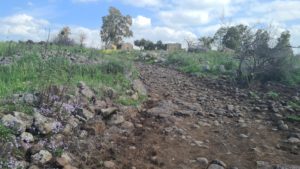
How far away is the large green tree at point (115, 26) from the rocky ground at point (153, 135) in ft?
110

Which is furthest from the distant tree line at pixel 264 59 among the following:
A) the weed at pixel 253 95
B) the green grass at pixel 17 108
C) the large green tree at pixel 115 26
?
the large green tree at pixel 115 26

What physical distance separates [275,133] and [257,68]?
4.40 metres

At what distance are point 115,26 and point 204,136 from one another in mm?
36424

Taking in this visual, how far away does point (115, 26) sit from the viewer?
41.4m

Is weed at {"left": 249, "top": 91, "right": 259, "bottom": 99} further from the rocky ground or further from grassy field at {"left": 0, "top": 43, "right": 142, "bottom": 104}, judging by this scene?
grassy field at {"left": 0, "top": 43, "right": 142, "bottom": 104}

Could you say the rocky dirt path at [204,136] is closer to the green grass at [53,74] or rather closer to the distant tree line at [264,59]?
the green grass at [53,74]

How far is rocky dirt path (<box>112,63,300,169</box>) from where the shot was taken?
480 cm

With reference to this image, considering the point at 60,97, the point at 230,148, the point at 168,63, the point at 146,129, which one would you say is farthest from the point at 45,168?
the point at 168,63

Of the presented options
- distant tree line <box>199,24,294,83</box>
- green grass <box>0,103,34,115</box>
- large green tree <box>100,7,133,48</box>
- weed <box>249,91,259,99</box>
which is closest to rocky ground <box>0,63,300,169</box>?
green grass <box>0,103,34,115</box>

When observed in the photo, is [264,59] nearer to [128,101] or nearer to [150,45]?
[128,101]

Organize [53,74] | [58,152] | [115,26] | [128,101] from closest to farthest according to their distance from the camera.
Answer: [58,152]
[53,74]
[128,101]
[115,26]

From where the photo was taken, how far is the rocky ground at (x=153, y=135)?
14.4 ft

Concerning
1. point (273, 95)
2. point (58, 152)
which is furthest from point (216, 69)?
point (58, 152)

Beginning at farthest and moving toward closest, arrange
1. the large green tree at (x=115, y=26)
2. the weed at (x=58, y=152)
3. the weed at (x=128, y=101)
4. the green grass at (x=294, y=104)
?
the large green tree at (x=115, y=26) < the green grass at (x=294, y=104) < the weed at (x=128, y=101) < the weed at (x=58, y=152)
